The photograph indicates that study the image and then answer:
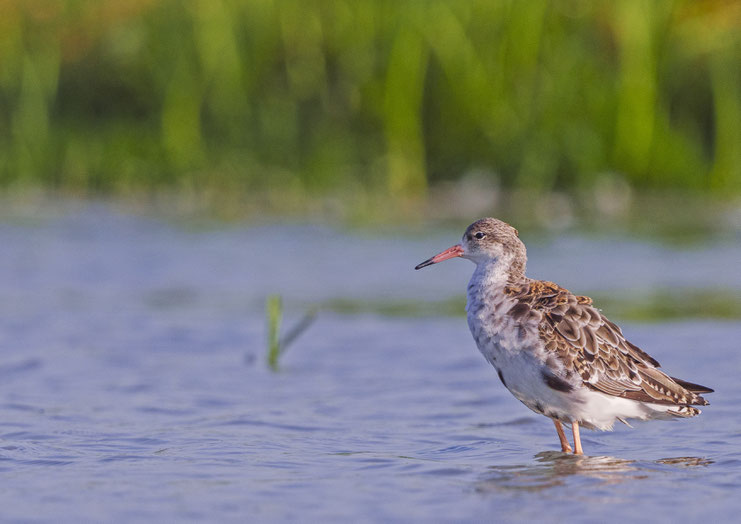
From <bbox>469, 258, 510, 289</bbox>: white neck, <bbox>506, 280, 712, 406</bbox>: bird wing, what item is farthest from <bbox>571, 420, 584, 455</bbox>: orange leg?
<bbox>469, 258, 510, 289</bbox>: white neck

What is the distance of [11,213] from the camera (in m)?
16.6

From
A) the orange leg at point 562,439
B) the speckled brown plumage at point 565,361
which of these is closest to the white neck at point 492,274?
the speckled brown plumage at point 565,361

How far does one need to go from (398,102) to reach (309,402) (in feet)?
30.6

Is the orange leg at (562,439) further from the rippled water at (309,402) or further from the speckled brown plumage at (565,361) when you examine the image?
the rippled water at (309,402)

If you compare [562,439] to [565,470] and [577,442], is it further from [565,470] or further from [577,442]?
[565,470]

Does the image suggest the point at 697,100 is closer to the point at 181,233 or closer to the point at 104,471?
the point at 181,233

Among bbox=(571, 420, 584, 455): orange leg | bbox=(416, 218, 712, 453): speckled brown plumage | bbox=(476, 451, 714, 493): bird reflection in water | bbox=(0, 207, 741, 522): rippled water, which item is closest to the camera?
bbox=(0, 207, 741, 522): rippled water

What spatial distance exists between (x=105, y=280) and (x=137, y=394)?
4.63 metres

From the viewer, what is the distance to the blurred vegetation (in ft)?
55.3

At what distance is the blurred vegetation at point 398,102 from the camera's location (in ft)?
55.3

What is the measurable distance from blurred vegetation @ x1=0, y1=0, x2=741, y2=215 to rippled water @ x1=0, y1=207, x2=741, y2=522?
3091mm

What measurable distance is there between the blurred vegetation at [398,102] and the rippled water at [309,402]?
10.1 feet

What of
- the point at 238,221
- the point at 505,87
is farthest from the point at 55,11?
the point at 505,87

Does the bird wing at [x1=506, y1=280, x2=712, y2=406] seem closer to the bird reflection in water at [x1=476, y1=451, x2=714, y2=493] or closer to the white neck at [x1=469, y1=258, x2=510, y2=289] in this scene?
the white neck at [x1=469, y1=258, x2=510, y2=289]
